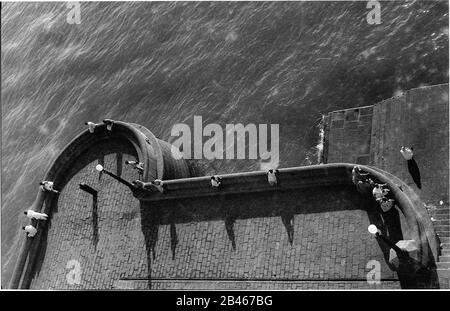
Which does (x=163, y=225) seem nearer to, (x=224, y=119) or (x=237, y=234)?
(x=237, y=234)

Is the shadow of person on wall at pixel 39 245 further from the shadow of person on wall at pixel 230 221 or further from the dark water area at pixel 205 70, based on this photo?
the shadow of person on wall at pixel 230 221

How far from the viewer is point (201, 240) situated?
2456cm

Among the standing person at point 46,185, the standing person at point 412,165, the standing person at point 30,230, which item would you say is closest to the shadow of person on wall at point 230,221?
the standing person at point 412,165

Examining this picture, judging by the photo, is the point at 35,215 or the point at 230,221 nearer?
the point at 230,221

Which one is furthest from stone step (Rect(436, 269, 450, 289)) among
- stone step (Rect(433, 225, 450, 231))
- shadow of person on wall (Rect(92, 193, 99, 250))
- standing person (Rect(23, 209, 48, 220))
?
standing person (Rect(23, 209, 48, 220))

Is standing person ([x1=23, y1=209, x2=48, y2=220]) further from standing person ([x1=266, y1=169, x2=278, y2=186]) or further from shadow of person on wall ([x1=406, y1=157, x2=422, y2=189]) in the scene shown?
shadow of person on wall ([x1=406, y1=157, x2=422, y2=189])

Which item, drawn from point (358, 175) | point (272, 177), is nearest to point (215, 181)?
point (272, 177)

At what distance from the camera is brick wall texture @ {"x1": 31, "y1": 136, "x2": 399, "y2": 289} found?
21953 mm

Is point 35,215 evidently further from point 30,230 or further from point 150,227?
point 150,227

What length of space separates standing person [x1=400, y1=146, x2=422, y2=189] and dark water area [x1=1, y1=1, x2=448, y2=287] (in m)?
6.93

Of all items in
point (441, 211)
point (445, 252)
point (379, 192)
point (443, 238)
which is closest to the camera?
point (445, 252)

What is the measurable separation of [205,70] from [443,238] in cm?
2129

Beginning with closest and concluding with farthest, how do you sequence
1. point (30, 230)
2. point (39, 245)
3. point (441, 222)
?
point (441, 222), point (30, 230), point (39, 245)

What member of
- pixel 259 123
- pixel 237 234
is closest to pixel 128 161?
pixel 237 234
